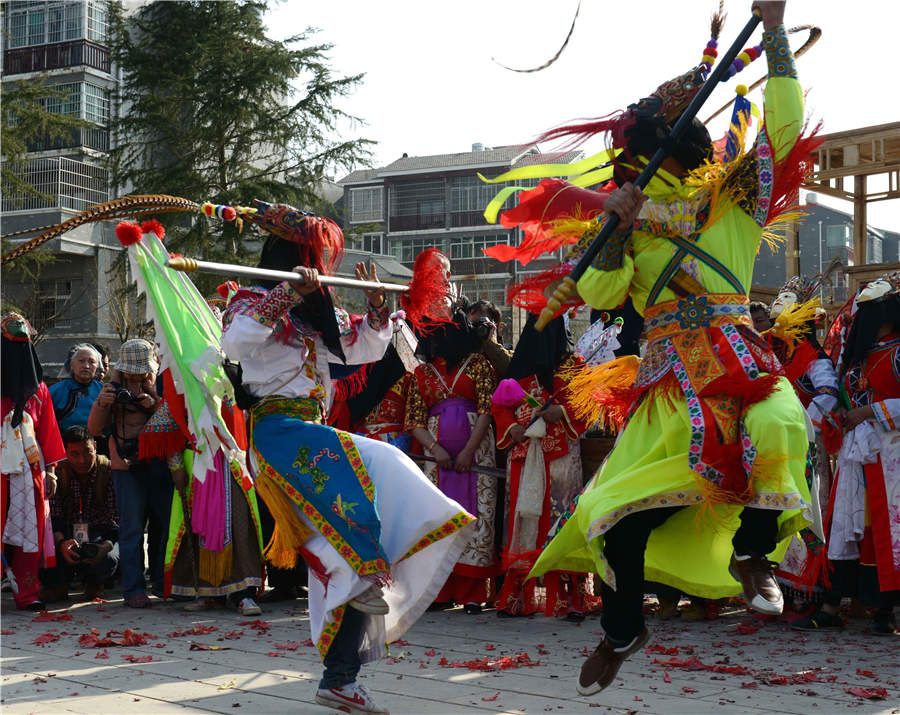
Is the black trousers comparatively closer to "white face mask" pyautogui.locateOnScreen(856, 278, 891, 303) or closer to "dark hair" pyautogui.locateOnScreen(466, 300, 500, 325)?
"white face mask" pyautogui.locateOnScreen(856, 278, 891, 303)

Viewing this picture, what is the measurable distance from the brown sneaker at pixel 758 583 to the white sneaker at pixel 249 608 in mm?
4379

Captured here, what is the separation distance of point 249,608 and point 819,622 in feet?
Result: 12.3

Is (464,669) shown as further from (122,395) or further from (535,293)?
(122,395)

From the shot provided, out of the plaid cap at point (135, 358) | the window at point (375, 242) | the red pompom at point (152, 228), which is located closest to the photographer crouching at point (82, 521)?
the plaid cap at point (135, 358)

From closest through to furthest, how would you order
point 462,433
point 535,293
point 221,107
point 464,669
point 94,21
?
point 535,293 → point 464,669 → point 462,433 → point 221,107 → point 94,21

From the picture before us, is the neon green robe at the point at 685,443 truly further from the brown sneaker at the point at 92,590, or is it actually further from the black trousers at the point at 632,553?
the brown sneaker at the point at 92,590

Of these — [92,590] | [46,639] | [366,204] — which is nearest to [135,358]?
[92,590]

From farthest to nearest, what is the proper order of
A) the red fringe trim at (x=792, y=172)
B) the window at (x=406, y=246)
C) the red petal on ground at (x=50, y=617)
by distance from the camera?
the window at (x=406, y=246)
the red petal on ground at (x=50, y=617)
the red fringe trim at (x=792, y=172)

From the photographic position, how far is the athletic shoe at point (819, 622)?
258 inches

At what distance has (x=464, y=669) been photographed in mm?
5457

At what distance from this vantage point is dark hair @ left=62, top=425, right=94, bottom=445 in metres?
8.40

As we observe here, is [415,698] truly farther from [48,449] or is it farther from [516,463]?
[48,449]

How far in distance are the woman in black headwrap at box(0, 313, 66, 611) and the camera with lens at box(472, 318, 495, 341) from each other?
3189 millimetres

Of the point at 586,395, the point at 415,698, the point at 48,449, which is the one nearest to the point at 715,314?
the point at 586,395
